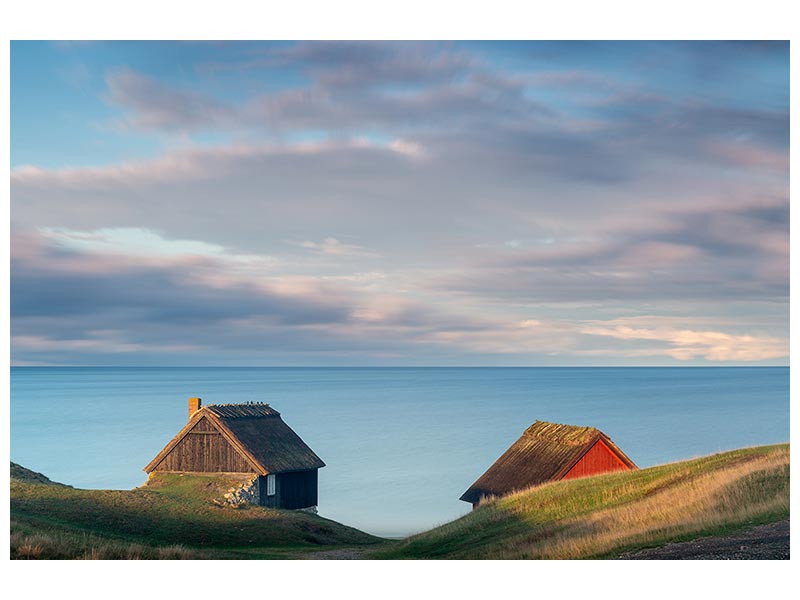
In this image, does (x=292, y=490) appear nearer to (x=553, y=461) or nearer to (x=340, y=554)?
(x=553, y=461)

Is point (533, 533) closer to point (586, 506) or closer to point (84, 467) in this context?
point (586, 506)

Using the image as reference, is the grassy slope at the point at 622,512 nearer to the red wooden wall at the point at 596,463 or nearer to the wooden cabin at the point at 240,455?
the red wooden wall at the point at 596,463

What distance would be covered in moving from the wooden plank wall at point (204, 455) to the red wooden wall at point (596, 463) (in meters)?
22.0

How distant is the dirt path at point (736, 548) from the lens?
64.7 feet

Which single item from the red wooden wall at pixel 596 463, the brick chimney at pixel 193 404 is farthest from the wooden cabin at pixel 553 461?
the brick chimney at pixel 193 404

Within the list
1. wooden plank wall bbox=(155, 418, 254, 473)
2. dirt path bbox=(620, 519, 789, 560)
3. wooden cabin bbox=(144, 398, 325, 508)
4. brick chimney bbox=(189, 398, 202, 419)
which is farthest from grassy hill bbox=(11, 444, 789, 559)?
brick chimney bbox=(189, 398, 202, 419)

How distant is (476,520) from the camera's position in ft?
124

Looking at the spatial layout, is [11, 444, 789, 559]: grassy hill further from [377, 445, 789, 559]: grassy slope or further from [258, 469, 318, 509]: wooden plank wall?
[258, 469, 318, 509]: wooden plank wall

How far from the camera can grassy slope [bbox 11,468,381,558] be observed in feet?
117

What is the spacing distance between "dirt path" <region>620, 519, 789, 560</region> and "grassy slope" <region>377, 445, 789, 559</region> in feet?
2.76

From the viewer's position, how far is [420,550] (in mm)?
33562

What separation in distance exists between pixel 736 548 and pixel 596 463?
27.9 m

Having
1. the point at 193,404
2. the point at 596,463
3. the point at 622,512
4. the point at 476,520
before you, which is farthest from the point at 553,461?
the point at 193,404
